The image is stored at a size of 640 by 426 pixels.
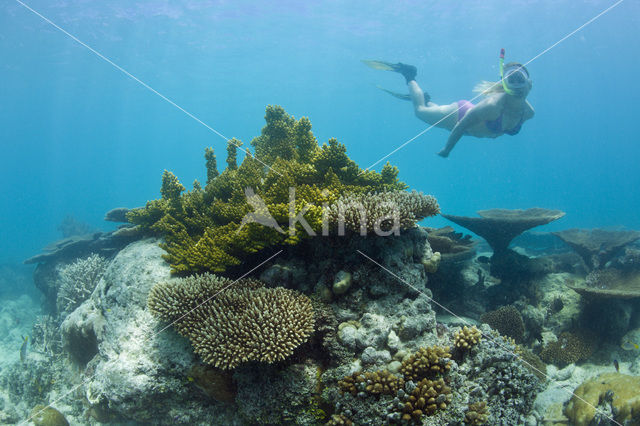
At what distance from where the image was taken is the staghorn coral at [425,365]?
337 cm

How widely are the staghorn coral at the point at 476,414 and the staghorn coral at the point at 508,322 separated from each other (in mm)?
3655

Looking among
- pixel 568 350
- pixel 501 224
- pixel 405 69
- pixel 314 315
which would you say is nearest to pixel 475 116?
pixel 501 224

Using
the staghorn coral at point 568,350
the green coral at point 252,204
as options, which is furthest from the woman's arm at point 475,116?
the staghorn coral at point 568,350

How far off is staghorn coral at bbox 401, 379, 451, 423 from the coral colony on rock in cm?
2

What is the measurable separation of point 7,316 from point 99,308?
41.7 feet

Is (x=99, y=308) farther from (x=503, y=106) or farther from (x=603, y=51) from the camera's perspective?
(x=603, y=51)

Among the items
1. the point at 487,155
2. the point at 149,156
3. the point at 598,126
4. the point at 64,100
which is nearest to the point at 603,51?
the point at 598,126

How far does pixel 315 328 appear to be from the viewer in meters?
4.02

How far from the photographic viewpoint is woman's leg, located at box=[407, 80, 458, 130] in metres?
11.4

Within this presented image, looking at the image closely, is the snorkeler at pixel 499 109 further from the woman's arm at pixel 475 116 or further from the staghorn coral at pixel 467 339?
the staghorn coral at pixel 467 339

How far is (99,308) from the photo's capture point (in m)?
5.84

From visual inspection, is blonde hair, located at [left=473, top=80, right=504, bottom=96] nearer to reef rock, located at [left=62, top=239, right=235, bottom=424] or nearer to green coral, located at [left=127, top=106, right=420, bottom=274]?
green coral, located at [left=127, top=106, right=420, bottom=274]

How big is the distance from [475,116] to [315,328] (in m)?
8.29

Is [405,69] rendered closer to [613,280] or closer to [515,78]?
[515,78]
